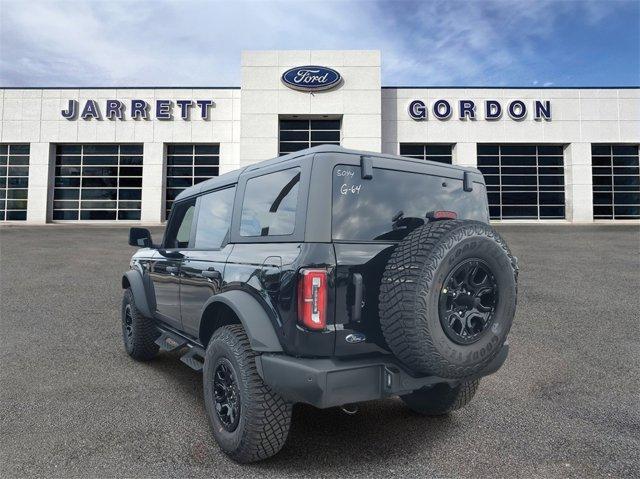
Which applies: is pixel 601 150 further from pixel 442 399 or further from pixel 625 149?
pixel 442 399

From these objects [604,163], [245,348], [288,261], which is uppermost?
[604,163]

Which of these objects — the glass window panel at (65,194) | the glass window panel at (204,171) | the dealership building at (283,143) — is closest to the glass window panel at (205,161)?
the dealership building at (283,143)

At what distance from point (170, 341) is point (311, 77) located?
66.5ft

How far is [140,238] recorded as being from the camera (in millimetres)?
4902

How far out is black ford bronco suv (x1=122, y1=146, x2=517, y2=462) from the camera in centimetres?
249

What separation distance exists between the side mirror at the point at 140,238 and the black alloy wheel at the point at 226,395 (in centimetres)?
235

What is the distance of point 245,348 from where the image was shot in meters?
2.83

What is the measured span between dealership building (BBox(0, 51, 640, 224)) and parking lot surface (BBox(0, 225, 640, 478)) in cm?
1770

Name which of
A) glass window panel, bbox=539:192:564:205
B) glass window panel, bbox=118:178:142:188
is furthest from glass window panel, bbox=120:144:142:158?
glass window panel, bbox=539:192:564:205

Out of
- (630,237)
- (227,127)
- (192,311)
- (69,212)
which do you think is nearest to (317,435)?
(192,311)

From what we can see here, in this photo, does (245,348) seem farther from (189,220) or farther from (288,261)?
(189,220)

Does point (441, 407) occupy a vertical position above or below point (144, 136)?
below

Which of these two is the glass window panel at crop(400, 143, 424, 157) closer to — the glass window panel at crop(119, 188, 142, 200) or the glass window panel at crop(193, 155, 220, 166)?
the glass window panel at crop(193, 155, 220, 166)

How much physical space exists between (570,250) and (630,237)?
485cm
